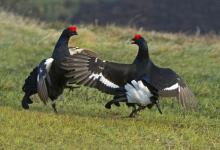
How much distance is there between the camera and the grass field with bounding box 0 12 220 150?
1038 centimetres

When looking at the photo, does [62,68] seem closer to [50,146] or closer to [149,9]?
[50,146]

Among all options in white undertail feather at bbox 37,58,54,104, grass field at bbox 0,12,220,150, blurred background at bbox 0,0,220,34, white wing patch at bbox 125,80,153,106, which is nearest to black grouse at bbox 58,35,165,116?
white wing patch at bbox 125,80,153,106

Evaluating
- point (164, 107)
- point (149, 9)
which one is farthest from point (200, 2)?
point (164, 107)

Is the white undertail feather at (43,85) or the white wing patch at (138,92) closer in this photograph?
the white wing patch at (138,92)

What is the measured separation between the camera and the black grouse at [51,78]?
1203 centimetres

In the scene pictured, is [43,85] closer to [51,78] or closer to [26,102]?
[51,78]

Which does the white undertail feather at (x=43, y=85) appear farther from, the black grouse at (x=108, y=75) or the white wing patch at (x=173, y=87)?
the white wing patch at (x=173, y=87)

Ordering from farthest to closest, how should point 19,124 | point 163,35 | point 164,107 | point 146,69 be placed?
1. point 163,35
2. point 164,107
3. point 146,69
4. point 19,124

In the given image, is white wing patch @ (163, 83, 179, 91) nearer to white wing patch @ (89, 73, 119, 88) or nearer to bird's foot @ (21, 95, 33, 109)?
white wing patch @ (89, 73, 119, 88)

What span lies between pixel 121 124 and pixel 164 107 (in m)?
2.82

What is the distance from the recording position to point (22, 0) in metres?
46.4

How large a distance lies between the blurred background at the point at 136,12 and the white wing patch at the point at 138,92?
32.0 m

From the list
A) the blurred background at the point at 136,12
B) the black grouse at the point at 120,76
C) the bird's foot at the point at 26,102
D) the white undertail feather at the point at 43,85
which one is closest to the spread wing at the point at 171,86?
the black grouse at the point at 120,76

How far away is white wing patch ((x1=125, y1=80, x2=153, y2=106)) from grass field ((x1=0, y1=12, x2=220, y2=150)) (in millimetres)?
389
